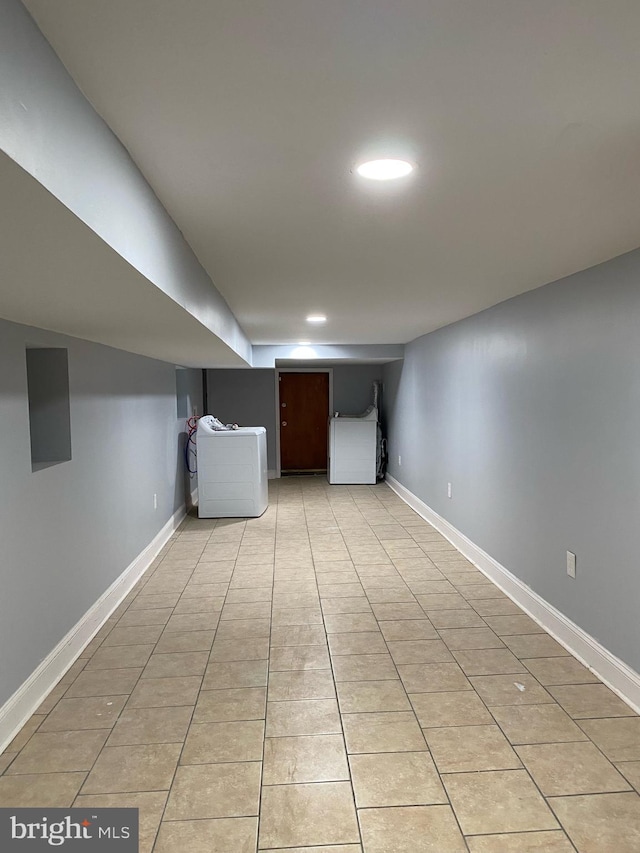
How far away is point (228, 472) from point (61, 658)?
3.40 meters

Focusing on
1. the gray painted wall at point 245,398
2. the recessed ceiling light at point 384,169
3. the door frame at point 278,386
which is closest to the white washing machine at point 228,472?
the gray painted wall at point 245,398

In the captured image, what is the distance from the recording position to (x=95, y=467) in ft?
10.9

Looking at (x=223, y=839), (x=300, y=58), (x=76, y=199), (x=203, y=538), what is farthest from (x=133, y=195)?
(x=203, y=538)

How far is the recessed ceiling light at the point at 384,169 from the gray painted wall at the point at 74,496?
1.57 m

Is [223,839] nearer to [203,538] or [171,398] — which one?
[203,538]

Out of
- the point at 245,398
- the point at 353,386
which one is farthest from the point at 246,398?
the point at 353,386

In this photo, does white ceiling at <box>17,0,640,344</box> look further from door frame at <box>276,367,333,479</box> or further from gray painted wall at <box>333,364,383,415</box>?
gray painted wall at <box>333,364,383,415</box>

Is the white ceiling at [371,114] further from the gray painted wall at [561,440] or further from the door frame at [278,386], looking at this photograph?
the door frame at [278,386]

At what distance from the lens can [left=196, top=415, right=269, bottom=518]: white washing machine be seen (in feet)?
19.6

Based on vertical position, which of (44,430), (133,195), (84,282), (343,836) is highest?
(133,195)

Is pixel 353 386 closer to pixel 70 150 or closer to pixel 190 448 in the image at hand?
pixel 190 448

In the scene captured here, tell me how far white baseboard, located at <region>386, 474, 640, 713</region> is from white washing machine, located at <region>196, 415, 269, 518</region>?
2260mm

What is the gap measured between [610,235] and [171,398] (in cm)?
435

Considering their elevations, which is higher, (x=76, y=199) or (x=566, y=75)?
(x=566, y=75)
